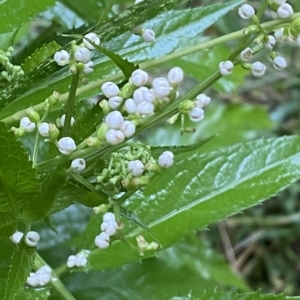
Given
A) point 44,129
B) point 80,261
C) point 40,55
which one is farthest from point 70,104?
point 80,261

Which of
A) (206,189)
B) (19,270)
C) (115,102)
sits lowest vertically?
(206,189)

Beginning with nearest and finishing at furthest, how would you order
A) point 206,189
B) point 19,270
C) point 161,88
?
point 161,88, point 19,270, point 206,189

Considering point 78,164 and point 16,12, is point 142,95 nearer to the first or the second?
point 78,164

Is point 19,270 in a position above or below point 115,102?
below

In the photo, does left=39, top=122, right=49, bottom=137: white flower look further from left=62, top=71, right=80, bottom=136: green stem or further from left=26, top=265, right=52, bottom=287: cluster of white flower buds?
left=26, top=265, right=52, bottom=287: cluster of white flower buds

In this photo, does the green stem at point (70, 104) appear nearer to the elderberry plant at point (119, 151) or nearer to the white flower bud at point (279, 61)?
the elderberry plant at point (119, 151)

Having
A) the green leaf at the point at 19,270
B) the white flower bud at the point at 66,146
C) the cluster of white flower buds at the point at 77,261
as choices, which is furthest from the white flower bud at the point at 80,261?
the white flower bud at the point at 66,146

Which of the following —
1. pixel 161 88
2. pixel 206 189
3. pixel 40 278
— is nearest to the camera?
pixel 161 88
